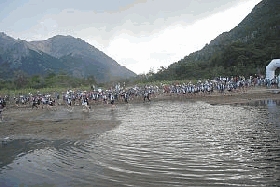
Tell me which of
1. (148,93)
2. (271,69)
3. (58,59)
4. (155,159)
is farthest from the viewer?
(58,59)

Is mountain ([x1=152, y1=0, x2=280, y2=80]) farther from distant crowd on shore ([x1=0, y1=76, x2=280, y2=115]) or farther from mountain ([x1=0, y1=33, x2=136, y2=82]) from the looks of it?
mountain ([x1=0, y1=33, x2=136, y2=82])

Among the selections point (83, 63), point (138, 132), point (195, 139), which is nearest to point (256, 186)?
point (195, 139)

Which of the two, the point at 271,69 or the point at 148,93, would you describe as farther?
the point at 148,93

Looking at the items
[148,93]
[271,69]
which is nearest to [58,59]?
[148,93]

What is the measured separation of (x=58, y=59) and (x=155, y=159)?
15043 cm

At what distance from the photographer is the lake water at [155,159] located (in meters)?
10.1

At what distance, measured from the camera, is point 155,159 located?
493 inches

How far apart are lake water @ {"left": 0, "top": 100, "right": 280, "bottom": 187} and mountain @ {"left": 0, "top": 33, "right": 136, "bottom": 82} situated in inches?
4020

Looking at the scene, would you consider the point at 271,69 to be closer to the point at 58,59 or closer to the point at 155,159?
the point at 155,159

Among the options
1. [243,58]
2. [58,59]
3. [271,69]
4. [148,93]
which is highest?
[58,59]

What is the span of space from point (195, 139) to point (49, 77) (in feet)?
234

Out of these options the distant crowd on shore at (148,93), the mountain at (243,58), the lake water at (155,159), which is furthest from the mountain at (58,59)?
the lake water at (155,159)

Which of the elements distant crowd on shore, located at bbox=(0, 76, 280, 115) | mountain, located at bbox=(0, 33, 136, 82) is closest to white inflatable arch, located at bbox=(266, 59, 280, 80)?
distant crowd on shore, located at bbox=(0, 76, 280, 115)

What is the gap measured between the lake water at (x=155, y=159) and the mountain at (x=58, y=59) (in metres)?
102
